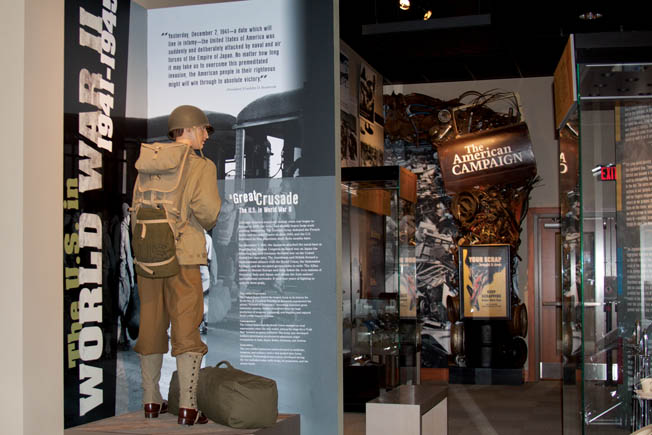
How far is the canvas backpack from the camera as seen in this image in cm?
351

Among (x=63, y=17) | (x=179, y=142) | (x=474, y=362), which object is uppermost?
(x=63, y=17)

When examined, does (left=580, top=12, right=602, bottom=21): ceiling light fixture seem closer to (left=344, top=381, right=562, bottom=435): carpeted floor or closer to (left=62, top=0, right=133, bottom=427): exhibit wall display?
(left=344, top=381, right=562, bottom=435): carpeted floor

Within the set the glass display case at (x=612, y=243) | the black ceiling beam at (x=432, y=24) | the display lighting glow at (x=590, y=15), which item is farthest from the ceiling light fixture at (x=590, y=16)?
the glass display case at (x=612, y=243)

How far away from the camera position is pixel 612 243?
3.84 metres

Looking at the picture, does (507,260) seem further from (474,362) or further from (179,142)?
(179,142)

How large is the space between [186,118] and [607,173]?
2.07 m

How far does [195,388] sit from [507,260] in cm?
649

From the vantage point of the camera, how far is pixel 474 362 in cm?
959

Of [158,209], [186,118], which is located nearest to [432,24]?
[186,118]

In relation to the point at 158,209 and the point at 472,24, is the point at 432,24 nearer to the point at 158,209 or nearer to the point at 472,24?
the point at 472,24

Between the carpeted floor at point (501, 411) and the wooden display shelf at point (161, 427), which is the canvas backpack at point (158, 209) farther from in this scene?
the carpeted floor at point (501, 411)

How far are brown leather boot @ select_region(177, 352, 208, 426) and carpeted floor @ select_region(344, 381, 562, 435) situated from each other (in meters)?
3.13

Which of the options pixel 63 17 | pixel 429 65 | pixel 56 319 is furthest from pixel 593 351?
pixel 429 65

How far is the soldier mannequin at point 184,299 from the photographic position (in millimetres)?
3562
